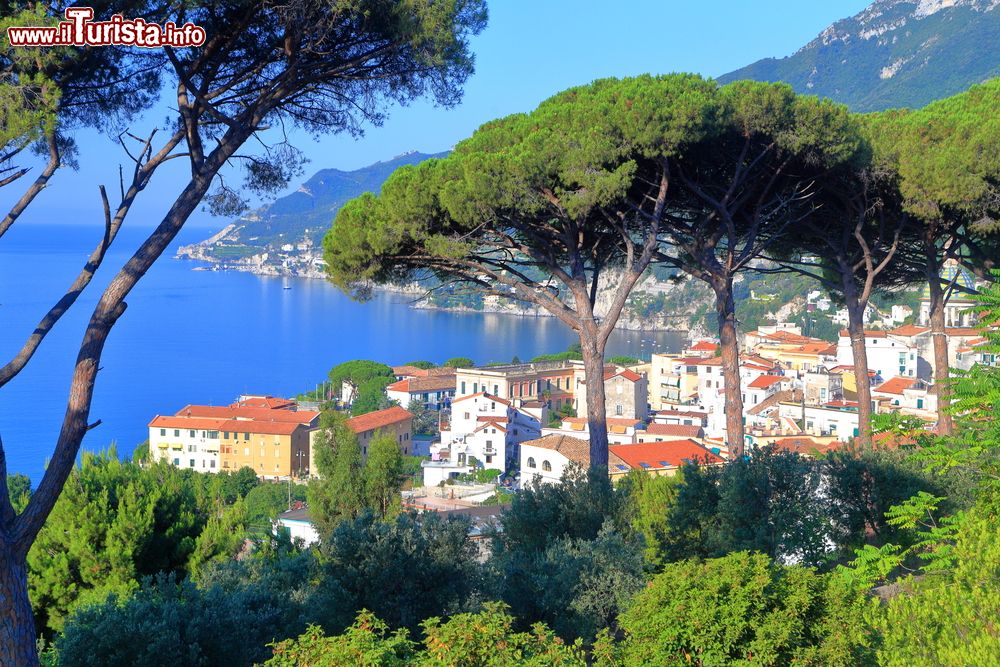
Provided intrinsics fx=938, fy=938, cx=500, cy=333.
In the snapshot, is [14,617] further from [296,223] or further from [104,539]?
[296,223]

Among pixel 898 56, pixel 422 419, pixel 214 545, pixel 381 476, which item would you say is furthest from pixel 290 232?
pixel 214 545

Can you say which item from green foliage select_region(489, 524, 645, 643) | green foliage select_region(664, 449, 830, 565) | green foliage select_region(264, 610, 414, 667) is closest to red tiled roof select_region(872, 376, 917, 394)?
green foliage select_region(664, 449, 830, 565)

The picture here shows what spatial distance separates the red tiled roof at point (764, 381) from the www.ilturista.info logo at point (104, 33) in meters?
31.7

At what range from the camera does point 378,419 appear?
111ft

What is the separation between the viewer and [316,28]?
4.43 m

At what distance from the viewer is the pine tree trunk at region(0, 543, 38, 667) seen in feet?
9.95

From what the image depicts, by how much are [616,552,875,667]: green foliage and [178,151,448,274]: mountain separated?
9993 centimetres

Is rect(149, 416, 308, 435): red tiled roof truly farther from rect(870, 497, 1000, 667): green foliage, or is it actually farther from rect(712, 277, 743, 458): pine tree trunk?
rect(870, 497, 1000, 667): green foliage

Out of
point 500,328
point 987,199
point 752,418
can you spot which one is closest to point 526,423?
point 752,418

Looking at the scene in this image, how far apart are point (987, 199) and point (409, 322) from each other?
72480 millimetres

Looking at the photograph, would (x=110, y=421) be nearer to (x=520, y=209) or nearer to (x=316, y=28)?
Result: (x=520, y=209)

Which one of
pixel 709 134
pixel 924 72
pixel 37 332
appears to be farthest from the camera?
pixel 924 72

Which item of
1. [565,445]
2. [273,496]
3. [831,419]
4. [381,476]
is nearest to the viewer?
[381,476]

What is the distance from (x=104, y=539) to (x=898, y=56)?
116350 mm
